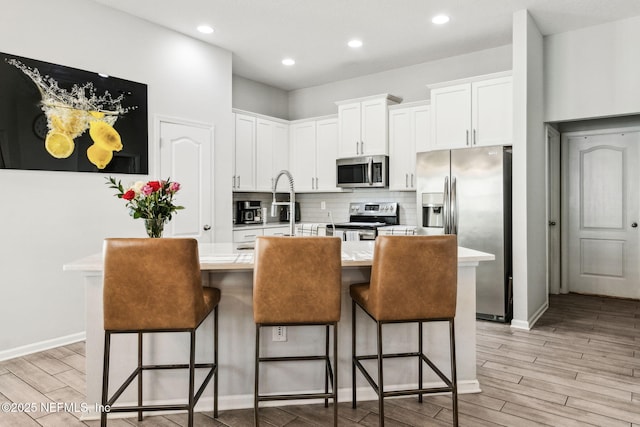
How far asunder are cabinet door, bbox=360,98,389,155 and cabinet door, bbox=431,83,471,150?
68 centimetres

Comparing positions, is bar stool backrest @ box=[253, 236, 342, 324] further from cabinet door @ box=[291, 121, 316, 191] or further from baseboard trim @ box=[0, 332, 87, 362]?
cabinet door @ box=[291, 121, 316, 191]

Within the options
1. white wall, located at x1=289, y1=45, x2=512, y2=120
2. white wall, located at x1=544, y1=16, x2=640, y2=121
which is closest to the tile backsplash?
white wall, located at x1=289, y1=45, x2=512, y2=120

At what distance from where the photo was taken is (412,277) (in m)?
2.10

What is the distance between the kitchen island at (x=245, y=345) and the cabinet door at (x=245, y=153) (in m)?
2.76

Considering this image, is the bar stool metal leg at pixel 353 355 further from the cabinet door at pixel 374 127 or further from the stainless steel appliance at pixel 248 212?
the stainless steel appliance at pixel 248 212

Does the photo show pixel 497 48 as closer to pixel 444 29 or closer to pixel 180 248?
pixel 444 29

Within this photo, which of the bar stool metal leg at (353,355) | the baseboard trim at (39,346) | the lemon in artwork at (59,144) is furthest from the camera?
the lemon in artwork at (59,144)

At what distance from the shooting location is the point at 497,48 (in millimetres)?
4879

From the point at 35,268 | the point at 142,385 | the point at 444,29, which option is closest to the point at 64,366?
the point at 35,268

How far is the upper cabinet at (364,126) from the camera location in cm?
528

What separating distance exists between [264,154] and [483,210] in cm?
298

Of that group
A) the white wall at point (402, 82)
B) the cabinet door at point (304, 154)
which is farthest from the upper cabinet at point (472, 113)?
the cabinet door at point (304, 154)

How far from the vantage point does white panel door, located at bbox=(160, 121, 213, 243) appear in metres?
4.29

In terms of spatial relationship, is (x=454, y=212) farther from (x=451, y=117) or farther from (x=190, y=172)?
(x=190, y=172)
